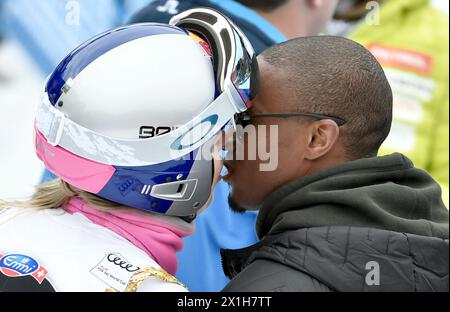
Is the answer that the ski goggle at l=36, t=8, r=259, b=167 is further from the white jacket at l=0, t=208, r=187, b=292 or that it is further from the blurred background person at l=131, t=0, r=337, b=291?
the blurred background person at l=131, t=0, r=337, b=291

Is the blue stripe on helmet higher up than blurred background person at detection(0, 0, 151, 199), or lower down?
higher up

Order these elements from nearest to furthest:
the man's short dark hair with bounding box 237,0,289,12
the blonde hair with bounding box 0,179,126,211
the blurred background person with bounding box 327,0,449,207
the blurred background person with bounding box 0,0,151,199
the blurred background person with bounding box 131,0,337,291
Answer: the blonde hair with bounding box 0,179,126,211 → the blurred background person with bounding box 131,0,337,291 → the man's short dark hair with bounding box 237,0,289,12 → the blurred background person with bounding box 0,0,151,199 → the blurred background person with bounding box 327,0,449,207

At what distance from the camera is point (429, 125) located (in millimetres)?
3982

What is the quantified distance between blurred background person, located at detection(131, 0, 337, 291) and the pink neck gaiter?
103 centimetres

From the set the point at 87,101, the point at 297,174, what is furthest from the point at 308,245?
the point at 87,101

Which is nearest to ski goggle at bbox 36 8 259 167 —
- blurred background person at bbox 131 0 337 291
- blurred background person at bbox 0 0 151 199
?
blurred background person at bbox 131 0 337 291

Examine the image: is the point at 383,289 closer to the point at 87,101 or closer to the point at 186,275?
the point at 87,101

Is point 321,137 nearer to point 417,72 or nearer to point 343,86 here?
point 343,86

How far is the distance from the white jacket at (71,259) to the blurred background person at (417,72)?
Result: 7.04 feet

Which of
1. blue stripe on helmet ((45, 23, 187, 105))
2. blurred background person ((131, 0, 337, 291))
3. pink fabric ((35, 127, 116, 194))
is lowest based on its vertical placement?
blurred background person ((131, 0, 337, 291))

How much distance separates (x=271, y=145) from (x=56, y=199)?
2.00 feet

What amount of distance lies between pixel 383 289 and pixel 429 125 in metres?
2.21

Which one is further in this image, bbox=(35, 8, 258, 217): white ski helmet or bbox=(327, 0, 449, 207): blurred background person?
bbox=(327, 0, 449, 207): blurred background person

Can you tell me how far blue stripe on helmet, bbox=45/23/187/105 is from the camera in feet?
6.78
